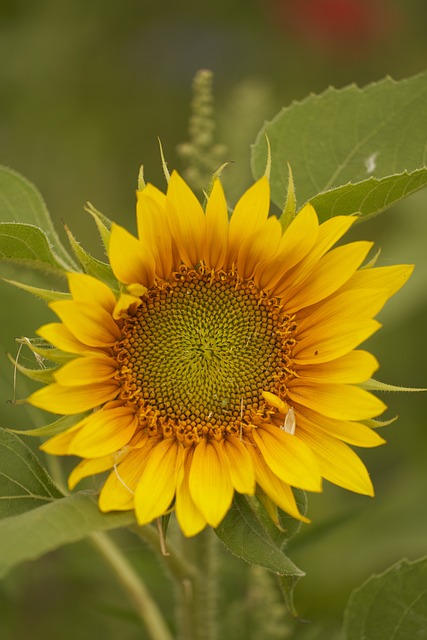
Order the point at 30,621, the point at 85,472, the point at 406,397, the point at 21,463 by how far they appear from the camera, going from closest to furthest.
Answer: the point at 85,472
the point at 21,463
the point at 30,621
the point at 406,397

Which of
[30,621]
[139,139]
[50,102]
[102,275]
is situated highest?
[50,102]

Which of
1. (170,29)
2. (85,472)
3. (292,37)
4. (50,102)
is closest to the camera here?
(85,472)

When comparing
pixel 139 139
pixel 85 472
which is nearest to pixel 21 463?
pixel 85 472

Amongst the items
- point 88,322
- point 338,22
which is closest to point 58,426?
point 88,322

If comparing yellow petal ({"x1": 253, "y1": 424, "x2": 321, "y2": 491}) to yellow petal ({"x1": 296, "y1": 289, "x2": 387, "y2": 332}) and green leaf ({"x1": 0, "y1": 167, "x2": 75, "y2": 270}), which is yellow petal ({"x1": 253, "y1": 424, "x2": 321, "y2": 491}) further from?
green leaf ({"x1": 0, "y1": 167, "x2": 75, "y2": 270})

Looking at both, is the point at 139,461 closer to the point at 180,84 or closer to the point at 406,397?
the point at 406,397

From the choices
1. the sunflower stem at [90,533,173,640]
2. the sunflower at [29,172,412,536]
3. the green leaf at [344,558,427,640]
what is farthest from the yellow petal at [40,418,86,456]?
the green leaf at [344,558,427,640]

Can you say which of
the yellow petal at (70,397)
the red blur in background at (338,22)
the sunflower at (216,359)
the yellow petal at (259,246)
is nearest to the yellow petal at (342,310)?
the sunflower at (216,359)

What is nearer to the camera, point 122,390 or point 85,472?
point 85,472
